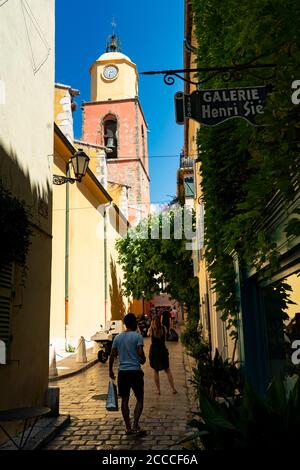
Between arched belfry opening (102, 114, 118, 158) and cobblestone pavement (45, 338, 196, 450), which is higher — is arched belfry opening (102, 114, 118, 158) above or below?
above

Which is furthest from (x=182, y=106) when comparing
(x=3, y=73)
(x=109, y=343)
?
(x=109, y=343)

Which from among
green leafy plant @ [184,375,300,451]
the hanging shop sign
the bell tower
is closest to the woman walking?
the hanging shop sign

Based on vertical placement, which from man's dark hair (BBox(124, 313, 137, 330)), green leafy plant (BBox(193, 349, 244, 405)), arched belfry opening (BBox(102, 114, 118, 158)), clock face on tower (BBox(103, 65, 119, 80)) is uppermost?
clock face on tower (BBox(103, 65, 119, 80))

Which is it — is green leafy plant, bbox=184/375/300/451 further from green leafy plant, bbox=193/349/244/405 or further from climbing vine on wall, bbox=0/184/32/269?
green leafy plant, bbox=193/349/244/405

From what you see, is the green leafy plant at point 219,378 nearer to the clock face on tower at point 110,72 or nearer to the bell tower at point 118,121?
the bell tower at point 118,121

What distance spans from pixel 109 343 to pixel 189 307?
6.03 meters

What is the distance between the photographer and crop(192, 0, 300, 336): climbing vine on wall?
3.19 metres

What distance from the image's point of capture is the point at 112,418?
7438 mm

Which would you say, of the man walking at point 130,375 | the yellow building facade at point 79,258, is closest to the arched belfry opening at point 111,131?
the yellow building facade at point 79,258

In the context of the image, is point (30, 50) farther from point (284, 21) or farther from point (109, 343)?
point (109, 343)

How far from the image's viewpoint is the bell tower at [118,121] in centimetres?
4578

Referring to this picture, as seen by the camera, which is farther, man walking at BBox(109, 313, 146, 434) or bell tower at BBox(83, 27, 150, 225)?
bell tower at BBox(83, 27, 150, 225)

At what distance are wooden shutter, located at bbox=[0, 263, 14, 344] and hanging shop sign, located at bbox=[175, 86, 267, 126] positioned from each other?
123 inches

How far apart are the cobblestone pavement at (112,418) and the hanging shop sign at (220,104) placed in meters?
2.95
